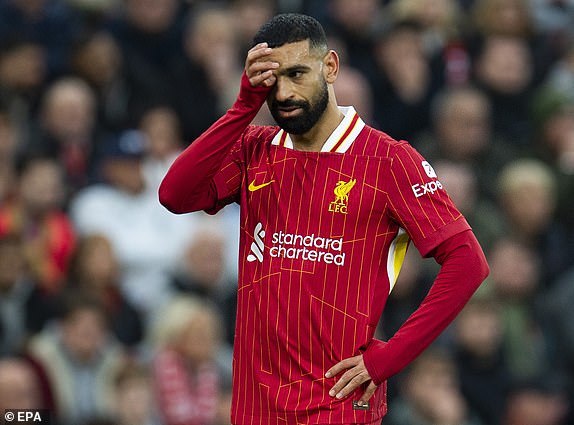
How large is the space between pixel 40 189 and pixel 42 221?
19cm

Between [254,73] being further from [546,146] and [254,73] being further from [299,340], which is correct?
[546,146]

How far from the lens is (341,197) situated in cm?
502

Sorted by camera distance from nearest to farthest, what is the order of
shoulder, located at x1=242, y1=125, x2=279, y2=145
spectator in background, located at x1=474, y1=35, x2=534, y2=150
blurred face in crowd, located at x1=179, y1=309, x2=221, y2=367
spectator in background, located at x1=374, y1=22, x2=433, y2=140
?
shoulder, located at x1=242, y1=125, x2=279, y2=145 → blurred face in crowd, located at x1=179, y1=309, x2=221, y2=367 → spectator in background, located at x1=374, y1=22, x2=433, y2=140 → spectator in background, located at x1=474, y1=35, x2=534, y2=150

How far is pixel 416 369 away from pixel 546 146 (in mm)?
2885

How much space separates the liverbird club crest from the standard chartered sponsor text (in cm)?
11

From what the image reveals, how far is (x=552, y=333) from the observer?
389 inches

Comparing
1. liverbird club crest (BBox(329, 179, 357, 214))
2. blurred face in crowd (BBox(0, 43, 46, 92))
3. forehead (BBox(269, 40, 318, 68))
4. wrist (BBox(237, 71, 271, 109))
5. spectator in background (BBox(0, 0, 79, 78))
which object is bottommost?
liverbird club crest (BBox(329, 179, 357, 214))

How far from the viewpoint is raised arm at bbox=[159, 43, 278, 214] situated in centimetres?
488

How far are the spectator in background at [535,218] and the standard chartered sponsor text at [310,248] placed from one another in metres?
5.23

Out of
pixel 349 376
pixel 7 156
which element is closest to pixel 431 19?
pixel 7 156

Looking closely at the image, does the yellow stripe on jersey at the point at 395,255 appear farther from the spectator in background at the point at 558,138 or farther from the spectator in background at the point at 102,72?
the spectator in background at the point at 558,138

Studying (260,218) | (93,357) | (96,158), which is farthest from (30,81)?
(260,218)

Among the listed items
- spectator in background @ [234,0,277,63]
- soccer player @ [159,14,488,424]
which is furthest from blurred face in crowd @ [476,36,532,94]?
soccer player @ [159,14,488,424]

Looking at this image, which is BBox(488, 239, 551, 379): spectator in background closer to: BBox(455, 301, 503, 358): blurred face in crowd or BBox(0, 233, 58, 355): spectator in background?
BBox(455, 301, 503, 358): blurred face in crowd
